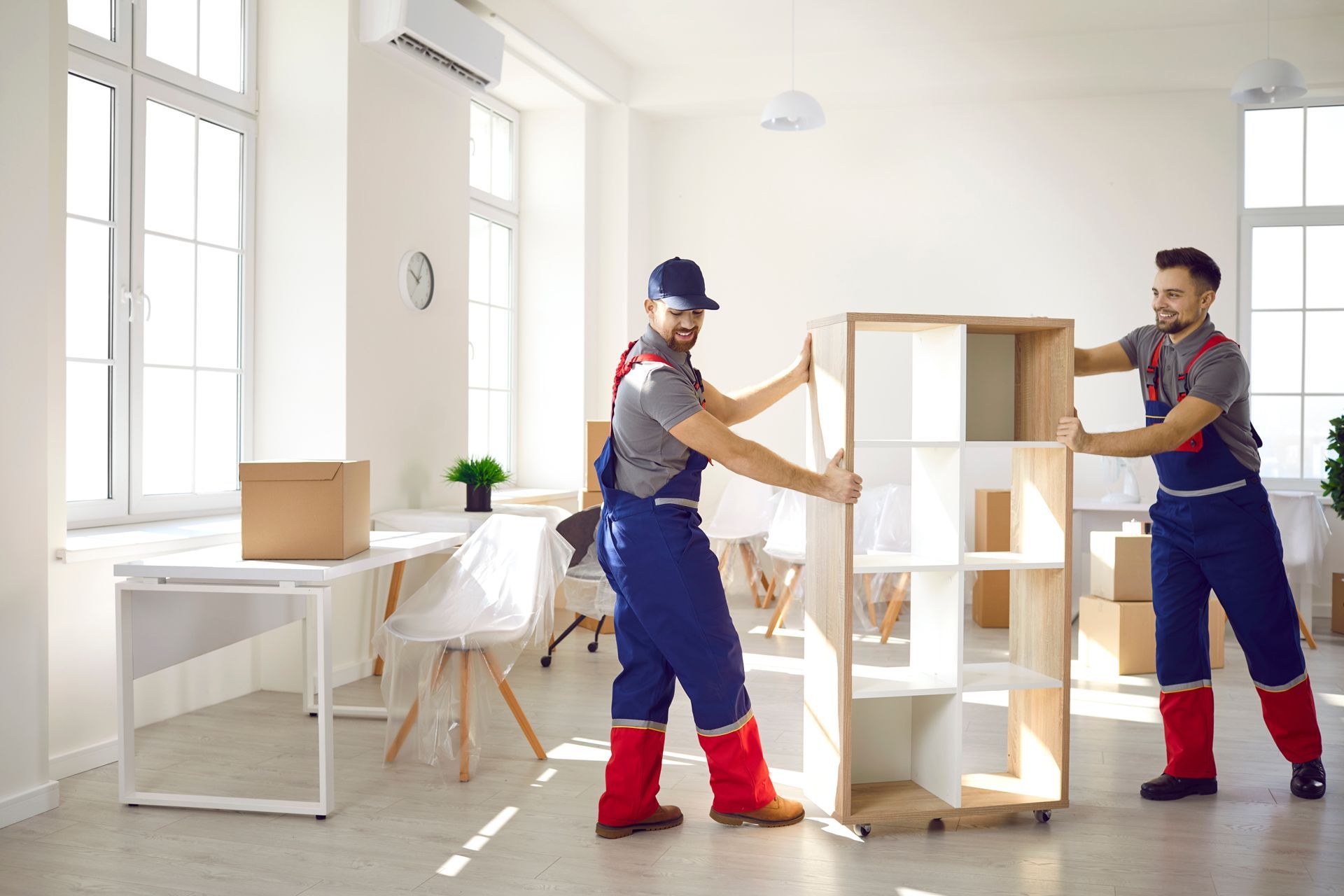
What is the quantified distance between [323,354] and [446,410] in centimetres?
103

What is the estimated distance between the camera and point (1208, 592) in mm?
3693

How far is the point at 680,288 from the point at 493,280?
484cm

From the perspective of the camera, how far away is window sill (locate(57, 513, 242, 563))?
13.0 feet

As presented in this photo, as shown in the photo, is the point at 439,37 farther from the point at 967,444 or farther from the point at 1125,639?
the point at 1125,639

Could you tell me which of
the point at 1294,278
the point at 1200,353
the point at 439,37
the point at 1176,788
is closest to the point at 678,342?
the point at 1200,353

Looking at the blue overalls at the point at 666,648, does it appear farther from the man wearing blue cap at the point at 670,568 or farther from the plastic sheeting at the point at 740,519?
the plastic sheeting at the point at 740,519

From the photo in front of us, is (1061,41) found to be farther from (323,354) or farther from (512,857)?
(512,857)

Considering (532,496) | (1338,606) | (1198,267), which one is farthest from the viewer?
(532,496)

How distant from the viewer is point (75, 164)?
435cm

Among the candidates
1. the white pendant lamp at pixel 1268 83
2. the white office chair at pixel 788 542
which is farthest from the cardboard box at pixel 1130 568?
the white pendant lamp at pixel 1268 83

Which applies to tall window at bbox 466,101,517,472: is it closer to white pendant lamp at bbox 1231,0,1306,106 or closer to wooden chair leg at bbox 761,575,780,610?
wooden chair leg at bbox 761,575,780,610

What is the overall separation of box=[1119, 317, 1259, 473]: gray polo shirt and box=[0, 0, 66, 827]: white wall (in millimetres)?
3518

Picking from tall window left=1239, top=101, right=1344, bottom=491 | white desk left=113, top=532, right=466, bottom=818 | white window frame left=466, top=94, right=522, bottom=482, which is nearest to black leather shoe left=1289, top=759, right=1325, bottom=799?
white desk left=113, top=532, right=466, bottom=818

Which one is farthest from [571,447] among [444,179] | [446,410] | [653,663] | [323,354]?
[653,663]
